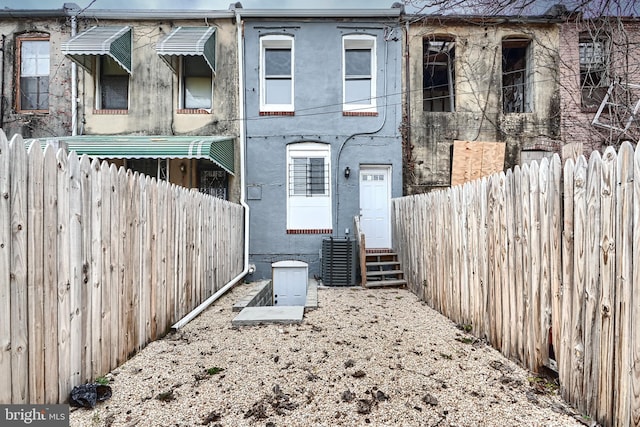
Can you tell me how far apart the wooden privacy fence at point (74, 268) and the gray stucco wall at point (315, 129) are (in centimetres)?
468

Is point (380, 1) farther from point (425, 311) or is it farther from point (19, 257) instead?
point (19, 257)

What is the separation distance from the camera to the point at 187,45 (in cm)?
824

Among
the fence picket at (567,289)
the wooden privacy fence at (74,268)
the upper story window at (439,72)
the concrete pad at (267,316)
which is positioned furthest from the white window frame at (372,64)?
the fence picket at (567,289)

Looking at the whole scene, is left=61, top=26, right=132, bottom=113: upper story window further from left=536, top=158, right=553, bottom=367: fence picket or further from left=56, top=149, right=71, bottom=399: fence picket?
left=536, top=158, right=553, bottom=367: fence picket

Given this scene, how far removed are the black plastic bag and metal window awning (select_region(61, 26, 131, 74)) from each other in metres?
8.34

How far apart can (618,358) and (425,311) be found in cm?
331

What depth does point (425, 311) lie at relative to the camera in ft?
17.5

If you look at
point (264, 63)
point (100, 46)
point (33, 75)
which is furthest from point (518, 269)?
point (33, 75)

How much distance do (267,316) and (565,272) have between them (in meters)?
3.53

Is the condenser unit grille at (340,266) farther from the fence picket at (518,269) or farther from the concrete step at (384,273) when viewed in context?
the fence picket at (518,269)

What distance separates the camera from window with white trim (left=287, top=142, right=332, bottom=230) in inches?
357

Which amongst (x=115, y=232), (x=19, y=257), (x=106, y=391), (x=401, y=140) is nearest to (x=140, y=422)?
(x=106, y=391)

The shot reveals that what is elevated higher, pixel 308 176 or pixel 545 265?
pixel 308 176

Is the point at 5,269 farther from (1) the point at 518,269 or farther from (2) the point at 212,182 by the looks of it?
(2) the point at 212,182
